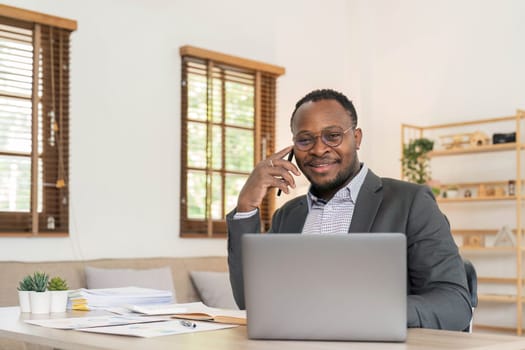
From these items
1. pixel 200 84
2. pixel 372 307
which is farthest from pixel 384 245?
pixel 200 84

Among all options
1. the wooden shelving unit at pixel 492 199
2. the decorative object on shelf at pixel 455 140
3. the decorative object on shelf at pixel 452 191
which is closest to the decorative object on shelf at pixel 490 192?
the wooden shelving unit at pixel 492 199

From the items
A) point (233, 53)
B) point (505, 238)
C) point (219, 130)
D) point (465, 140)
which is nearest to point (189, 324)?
point (219, 130)

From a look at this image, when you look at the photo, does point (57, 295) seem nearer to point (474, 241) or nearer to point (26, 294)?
point (26, 294)

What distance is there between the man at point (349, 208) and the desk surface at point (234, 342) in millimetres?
190

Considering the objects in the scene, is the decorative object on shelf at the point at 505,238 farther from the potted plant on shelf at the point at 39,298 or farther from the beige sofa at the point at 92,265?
the potted plant on shelf at the point at 39,298

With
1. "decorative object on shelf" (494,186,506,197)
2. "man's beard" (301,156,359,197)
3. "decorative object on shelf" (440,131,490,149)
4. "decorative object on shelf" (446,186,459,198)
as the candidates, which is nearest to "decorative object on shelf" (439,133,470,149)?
"decorative object on shelf" (440,131,490,149)

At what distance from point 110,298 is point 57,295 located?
0.17 m

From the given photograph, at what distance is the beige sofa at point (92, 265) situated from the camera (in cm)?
394

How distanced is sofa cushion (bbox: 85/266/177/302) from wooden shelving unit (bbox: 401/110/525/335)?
2156mm

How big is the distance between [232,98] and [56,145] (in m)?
1.42

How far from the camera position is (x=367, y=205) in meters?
2.04

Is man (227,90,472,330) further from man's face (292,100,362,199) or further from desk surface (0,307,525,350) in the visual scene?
desk surface (0,307,525,350)

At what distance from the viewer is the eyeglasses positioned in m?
2.00

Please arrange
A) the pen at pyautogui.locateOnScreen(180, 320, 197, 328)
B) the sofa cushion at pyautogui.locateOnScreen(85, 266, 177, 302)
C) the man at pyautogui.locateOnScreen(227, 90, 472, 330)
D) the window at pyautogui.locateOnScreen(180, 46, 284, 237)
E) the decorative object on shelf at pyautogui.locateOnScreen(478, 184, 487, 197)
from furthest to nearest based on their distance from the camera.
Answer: the decorative object on shelf at pyautogui.locateOnScreen(478, 184, 487, 197) < the window at pyautogui.locateOnScreen(180, 46, 284, 237) < the sofa cushion at pyautogui.locateOnScreen(85, 266, 177, 302) < the man at pyautogui.locateOnScreen(227, 90, 472, 330) < the pen at pyautogui.locateOnScreen(180, 320, 197, 328)
